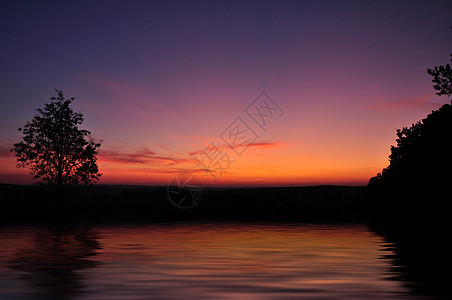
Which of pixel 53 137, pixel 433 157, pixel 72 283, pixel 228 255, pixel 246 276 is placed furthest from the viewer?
pixel 53 137

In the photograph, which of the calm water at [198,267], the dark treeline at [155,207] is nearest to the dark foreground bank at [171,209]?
the dark treeline at [155,207]

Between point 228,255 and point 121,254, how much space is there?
16.9 feet

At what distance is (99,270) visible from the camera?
61.1 ft

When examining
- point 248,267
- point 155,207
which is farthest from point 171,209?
point 248,267

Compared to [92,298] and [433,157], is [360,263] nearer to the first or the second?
[92,298]

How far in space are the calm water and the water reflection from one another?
3 cm

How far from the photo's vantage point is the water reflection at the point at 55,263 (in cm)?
1528

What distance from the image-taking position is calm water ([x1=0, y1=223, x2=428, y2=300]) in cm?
1481

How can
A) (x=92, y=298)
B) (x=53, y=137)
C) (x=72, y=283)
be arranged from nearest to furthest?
(x=92, y=298), (x=72, y=283), (x=53, y=137)

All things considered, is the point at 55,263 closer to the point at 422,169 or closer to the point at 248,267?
the point at 248,267

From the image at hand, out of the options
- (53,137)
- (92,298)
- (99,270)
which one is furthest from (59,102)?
(92,298)

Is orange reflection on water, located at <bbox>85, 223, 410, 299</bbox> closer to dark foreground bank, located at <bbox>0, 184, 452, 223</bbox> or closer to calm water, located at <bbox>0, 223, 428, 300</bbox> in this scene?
calm water, located at <bbox>0, 223, 428, 300</bbox>

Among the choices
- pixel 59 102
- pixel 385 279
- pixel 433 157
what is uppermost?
pixel 59 102

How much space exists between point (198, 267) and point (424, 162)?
127ft
